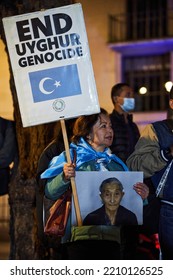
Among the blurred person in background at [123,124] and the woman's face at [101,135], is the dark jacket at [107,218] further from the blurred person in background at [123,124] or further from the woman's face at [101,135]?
the blurred person in background at [123,124]

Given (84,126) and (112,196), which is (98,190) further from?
(84,126)

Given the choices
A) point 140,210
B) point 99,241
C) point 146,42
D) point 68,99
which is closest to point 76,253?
point 99,241

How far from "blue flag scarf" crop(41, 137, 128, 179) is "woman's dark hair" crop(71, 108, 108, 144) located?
5 centimetres

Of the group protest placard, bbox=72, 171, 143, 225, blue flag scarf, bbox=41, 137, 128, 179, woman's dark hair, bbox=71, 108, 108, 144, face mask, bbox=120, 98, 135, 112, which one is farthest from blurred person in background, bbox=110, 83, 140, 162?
protest placard, bbox=72, 171, 143, 225

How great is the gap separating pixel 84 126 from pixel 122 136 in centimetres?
180

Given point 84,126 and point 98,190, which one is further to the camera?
point 84,126

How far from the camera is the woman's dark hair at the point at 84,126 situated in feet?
18.7

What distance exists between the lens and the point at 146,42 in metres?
23.6

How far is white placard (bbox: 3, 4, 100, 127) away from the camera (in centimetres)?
555

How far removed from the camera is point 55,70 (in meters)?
5.58

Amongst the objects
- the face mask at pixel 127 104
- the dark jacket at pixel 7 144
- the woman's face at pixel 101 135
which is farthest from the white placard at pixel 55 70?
the face mask at pixel 127 104

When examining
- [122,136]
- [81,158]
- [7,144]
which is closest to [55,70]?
[81,158]
